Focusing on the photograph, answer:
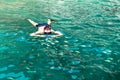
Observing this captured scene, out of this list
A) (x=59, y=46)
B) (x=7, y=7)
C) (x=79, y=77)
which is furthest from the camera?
(x=7, y=7)

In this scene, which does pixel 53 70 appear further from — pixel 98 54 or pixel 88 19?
pixel 88 19

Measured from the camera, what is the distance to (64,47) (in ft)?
72.8

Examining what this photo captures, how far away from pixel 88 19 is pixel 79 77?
16259mm

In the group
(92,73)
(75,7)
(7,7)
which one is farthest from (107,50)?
(7,7)

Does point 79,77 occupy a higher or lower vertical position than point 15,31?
lower

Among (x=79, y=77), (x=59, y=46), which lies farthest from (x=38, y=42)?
(x=79, y=77)

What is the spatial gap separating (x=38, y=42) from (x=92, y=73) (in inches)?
291

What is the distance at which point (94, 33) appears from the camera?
86.8 ft

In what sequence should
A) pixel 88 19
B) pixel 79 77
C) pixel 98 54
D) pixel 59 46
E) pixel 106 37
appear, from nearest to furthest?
pixel 79 77
pixel 98 54
pixel 59 46
pixel 106 37
pixel 88 19

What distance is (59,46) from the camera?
2242 centimetres

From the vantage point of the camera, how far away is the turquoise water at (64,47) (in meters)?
17.5

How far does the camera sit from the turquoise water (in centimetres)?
1753

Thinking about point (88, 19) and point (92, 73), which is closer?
point (92, 73)

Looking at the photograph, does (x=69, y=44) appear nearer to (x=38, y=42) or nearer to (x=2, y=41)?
(x=38, y=42)
